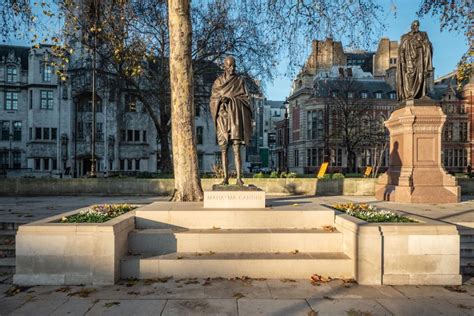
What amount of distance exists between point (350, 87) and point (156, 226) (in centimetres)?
4634

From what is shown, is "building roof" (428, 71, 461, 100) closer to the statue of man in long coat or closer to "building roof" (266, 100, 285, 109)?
the statue of man in long coat

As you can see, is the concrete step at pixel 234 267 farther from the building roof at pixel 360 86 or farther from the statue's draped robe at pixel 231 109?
the building roof at pixel 360 86

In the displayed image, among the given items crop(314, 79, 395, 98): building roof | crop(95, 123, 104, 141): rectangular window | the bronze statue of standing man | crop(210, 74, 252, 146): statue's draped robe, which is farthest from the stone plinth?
crop(314, 79, 395, 98): building roof

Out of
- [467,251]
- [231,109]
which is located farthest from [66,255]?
[467,251]

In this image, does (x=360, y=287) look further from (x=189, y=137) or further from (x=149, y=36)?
(x=149, y=36)

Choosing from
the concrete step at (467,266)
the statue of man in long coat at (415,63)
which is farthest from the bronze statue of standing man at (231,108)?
the statue of man in long coat at (415,63)

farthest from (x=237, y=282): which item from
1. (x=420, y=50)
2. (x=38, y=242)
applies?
(x=420, y=50)

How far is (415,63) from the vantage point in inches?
537

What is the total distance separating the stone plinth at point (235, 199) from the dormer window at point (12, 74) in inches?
2165

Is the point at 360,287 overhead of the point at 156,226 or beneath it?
beneath

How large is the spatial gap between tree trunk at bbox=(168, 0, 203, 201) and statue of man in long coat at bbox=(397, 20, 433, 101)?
9.19m

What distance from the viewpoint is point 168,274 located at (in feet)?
19.0

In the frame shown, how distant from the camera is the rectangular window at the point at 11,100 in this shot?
50000mm

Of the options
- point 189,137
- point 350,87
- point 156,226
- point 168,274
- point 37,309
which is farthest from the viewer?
point 350,87
